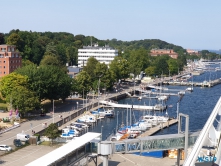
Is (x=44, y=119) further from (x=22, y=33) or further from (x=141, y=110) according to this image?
(x=22, y=33)

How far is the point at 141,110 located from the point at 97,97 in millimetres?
7635

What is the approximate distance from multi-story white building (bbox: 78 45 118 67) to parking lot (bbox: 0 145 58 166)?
5219 cm

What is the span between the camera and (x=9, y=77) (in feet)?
121

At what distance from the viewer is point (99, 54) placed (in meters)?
77.4

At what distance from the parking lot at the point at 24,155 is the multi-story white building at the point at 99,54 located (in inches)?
2055

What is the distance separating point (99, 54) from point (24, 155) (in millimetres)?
56290

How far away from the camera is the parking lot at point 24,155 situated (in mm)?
20927

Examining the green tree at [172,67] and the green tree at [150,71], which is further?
the green tree at [172,67]

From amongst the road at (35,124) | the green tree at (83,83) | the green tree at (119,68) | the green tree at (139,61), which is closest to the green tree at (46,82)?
the road at (35,124)

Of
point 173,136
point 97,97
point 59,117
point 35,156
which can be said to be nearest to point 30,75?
point 59,117

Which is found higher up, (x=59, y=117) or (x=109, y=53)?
(x=109, y=53)

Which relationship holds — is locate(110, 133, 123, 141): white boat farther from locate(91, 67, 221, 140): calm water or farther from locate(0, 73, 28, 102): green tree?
locate(0, 73, 28, 102): green tree

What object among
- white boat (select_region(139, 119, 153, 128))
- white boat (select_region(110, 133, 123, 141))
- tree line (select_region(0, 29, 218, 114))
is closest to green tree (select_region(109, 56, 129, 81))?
tree line (select_region(0, 29, 218, 114))

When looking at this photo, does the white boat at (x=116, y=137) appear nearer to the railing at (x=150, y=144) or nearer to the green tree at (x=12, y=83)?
the railing at (x=150, y=144)
